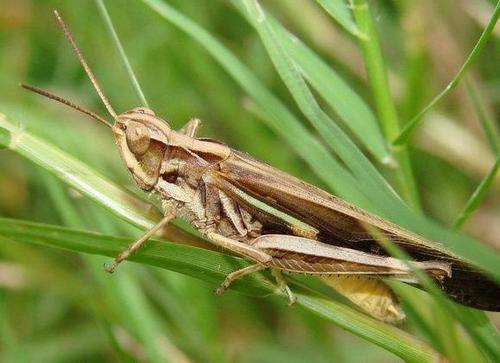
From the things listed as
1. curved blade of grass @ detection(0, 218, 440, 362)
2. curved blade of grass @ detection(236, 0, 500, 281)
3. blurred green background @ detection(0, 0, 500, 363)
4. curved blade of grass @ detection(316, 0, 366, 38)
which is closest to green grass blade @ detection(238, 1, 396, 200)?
curved blade of grass @ detection(236, 0, 500, 281)

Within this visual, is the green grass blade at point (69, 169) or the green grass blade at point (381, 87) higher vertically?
the green grass blade at point (381, 87)

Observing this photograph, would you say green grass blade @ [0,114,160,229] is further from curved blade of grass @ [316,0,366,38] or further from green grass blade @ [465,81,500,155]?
green grass blade @ [465,81,500,155]

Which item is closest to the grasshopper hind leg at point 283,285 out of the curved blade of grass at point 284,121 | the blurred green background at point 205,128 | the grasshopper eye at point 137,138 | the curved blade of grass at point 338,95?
the curved blade of grass at point 284,121

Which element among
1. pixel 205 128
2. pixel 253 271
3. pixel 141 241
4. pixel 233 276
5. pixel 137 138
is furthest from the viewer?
pixel 205 128

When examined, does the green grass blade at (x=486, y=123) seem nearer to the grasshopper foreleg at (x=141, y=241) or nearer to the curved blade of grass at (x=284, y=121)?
the curved blade of grass at (x=284, y=121)

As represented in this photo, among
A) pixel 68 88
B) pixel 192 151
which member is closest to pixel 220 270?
pixel 192 151

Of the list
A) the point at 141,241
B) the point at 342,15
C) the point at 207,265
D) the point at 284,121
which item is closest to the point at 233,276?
the point at 207,265

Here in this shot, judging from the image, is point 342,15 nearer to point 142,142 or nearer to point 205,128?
point 142,142
